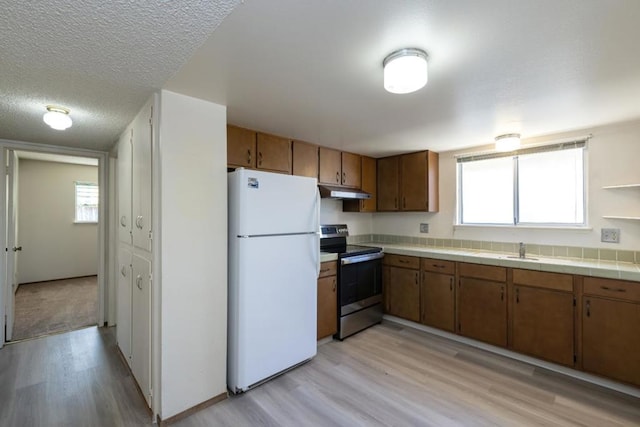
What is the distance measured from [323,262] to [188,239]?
1.43m

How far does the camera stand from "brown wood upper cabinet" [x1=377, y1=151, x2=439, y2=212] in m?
3.76

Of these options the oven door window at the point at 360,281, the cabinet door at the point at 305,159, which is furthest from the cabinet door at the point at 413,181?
the cabinet door at the point at 305,159

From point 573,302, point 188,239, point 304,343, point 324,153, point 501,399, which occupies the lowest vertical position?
point 501,399

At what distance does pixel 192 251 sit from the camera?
6.73 feet

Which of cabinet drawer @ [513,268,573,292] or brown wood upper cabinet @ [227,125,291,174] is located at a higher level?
brown wood upper cabinet @ [227,125,291,174]

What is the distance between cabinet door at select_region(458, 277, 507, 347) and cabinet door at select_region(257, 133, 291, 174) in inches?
88.2

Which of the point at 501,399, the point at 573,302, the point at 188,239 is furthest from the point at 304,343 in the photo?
the point at 573,302

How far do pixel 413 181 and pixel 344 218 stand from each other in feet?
3.42

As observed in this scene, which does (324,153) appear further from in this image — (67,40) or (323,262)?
(67,40)

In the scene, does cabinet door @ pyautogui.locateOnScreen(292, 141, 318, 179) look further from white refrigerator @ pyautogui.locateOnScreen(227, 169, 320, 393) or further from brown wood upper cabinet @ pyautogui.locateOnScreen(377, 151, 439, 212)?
brown wood upper cabinet @ pyautogui.locateOnScreen(377, 151, 439, 212)

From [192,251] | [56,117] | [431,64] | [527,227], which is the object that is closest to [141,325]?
[192,251]

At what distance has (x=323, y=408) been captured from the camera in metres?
2.12

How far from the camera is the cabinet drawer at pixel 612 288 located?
2232mm

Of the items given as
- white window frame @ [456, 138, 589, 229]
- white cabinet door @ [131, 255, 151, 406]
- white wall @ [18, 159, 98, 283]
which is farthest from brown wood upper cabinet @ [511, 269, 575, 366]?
white wall @ [18, 159, 98, 283]
